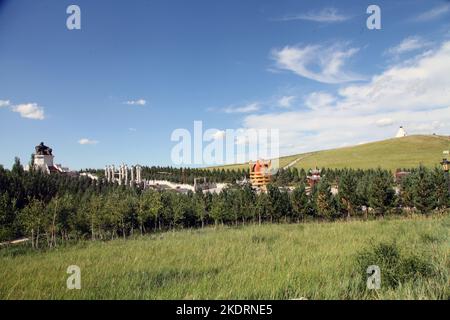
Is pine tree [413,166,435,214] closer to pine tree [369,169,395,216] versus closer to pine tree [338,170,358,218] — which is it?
pine tree [369,169,395,216]

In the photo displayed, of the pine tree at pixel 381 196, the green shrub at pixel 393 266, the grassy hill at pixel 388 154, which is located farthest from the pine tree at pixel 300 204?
the grassy hill at pixel 388 154

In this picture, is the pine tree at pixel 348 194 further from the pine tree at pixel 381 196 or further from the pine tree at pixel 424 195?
the pine tree at pixel 424 195

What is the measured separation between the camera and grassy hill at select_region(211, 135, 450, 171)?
348 ft

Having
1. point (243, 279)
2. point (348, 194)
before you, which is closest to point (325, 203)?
point (348, 194)

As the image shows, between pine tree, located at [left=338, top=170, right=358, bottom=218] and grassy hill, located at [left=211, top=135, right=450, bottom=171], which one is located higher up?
grassy hill, located at [left=211, top=135, right=450, bottom=171]

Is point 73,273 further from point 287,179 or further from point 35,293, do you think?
point 287,179

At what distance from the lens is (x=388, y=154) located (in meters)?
121

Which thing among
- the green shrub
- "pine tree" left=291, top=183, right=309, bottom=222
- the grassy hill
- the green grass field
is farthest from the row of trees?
the grassy hill

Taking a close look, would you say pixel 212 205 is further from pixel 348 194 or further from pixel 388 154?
pixel 388 154

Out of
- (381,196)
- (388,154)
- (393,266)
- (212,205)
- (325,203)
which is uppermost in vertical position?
(388,154)

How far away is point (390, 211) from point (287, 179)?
4085 centimetres

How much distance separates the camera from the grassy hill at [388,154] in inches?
4181
